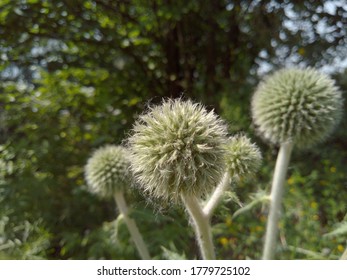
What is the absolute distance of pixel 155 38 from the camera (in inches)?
140

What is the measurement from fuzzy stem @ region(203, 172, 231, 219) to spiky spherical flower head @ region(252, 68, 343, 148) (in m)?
0.56

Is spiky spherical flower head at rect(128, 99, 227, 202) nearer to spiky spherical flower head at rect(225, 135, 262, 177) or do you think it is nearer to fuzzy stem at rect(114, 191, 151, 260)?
spiky spherical flower head at rect(225, 135, 262, 177)

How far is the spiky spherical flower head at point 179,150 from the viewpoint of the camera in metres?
1.17

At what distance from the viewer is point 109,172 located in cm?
220

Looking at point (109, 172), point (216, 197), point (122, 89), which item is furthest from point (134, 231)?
point (122, 89)

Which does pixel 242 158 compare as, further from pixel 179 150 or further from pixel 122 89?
pixel 122 89

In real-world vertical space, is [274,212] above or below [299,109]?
below

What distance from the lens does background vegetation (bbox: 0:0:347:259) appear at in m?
2.78

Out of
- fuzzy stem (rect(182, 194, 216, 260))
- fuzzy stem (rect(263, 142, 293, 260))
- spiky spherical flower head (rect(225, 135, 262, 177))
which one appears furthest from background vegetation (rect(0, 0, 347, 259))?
fuzzy stem (rect(182, 194, 216, 260))

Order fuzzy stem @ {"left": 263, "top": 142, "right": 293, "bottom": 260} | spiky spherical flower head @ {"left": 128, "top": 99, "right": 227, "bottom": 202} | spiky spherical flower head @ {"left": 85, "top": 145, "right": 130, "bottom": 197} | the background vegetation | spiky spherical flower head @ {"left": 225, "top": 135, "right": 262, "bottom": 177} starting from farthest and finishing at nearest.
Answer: the background vegetation, spiky spherical flower head @ {"left": 85, "top": 145, "right": 130, "bottom": 197}, fuzzy stem @ {"left": 263, "top": 142, "right": 293, "bottom": 260}, spiky spherical flower head @ {"left": 225, "top": 135, "right": 262, "bottom": 177}, spiky spherical flower head @ {"left": 128, "top": 99, "right": 227, "bottom": 202}

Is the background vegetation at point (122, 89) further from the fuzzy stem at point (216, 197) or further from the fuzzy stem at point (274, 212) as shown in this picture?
the fuzzy stem at point (216, 197)

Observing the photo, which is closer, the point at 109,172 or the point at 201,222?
the point at 201,222

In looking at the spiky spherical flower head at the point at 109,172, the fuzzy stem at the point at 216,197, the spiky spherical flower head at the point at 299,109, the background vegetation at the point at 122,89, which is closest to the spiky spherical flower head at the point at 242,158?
the fuzzy stem at the point at 216,197

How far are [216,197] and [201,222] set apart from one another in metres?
0.13
